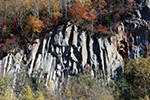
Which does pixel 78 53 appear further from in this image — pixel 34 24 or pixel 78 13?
pixel 34 24

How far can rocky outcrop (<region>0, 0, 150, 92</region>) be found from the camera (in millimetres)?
25812

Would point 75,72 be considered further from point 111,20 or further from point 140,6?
point 140,6

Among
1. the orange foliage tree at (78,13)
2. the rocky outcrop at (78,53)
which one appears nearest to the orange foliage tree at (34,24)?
the rocky outcrop at (78,53)

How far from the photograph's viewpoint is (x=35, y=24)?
30.3 metres

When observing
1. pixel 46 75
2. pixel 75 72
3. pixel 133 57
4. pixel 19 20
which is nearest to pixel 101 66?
pixel 75 72

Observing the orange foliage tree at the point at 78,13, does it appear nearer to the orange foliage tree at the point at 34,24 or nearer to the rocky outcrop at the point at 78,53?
the rocky outcrop at the point at 78,53

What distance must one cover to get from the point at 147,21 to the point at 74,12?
15709 millimetres

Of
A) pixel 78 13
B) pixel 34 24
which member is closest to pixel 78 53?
pixel 78 13

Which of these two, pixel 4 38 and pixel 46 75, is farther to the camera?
pixel 4 38

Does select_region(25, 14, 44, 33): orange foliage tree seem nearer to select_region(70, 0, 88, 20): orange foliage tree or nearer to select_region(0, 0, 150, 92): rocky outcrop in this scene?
select_region(0, 0, 150, 92): rocky outcrop

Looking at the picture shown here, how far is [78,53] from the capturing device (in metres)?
26.5

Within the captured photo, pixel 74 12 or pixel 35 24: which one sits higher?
pixel 74 12

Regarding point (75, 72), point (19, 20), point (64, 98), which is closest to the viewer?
point (64, 98)

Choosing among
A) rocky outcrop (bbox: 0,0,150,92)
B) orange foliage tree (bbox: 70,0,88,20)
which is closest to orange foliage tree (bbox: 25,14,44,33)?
rocky outcrop (bbox: 0,0,150,92)
